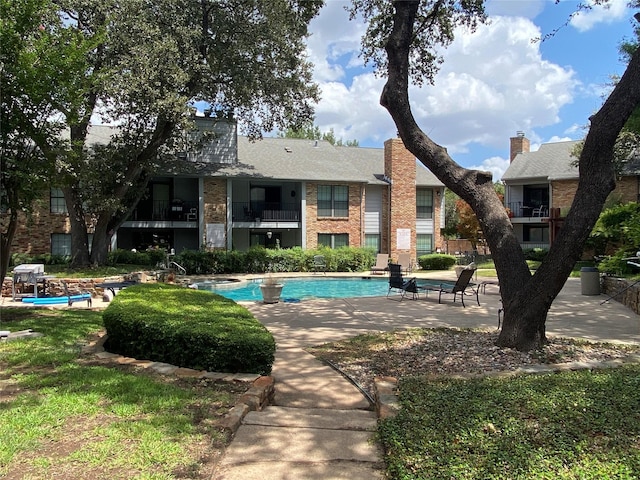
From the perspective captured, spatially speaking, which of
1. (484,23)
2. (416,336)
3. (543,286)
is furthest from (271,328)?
(484,23)

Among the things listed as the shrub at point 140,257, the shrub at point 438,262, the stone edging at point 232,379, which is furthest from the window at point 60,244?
the stone edging at point 232,379

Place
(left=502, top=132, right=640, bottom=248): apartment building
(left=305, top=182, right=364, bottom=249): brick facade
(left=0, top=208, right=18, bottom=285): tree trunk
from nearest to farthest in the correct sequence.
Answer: (left=0, top=208, right=18, bottom=285): tree trunk
(left=305, top=182, right=364, bottom=249): brick facade
(left=502, top=132, right=640, bottom=248): apartment building

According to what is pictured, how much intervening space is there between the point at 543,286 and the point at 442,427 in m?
3.42

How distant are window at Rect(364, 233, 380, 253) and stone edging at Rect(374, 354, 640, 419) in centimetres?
2320

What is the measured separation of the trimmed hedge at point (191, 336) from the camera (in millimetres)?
5000

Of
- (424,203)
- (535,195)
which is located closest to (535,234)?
(535,195)

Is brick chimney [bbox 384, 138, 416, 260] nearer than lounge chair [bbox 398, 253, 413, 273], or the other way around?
lounge chair [bbox 398, 253, 413, 273]

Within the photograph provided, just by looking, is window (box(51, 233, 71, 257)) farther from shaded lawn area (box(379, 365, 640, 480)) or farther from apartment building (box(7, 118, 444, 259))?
shaded lawn area (box(379, 365, 640, 480))

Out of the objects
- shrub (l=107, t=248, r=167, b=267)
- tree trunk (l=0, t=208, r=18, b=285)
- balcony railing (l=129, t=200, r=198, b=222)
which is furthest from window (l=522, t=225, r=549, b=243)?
tree trunk (l=0, t=208, r=18, b=285)

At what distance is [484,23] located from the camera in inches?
397

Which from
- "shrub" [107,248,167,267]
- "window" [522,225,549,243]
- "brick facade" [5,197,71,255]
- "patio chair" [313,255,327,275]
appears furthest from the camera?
"window" [522,225,549,243]

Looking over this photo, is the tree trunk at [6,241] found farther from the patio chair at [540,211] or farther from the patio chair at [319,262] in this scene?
the patio chair at [540,211]

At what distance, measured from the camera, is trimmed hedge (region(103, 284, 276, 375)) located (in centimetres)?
500

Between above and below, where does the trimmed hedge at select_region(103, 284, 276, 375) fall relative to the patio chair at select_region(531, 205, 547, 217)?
below
